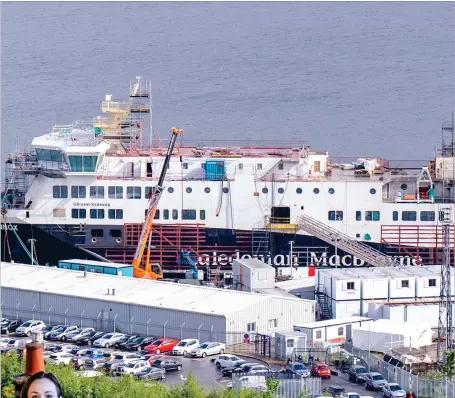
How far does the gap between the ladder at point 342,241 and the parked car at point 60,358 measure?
7.70 meters

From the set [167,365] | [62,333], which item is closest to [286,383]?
[167,365]

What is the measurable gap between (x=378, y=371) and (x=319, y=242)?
7.94 metres

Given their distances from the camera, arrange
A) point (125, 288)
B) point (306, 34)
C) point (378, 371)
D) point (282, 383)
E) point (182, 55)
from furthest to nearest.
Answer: point (306, 34) < point (182, 55) < point (125, 288) < point (378, 371) < point (282, 383)

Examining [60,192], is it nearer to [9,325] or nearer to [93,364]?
[9,325]

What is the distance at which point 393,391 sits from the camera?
17.2 metres

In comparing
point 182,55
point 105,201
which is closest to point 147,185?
point 105,201

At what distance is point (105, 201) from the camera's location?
26375mm

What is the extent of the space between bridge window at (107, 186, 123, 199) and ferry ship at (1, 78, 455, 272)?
21mm

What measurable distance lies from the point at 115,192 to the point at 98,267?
225cm

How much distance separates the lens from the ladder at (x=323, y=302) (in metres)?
22.6

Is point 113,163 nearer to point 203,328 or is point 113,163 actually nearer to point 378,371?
point 203,328

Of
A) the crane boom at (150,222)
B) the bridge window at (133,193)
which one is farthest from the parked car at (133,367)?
the bridge window at (133,193)

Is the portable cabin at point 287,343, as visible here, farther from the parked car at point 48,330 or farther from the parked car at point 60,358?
the parked car at point 48,330

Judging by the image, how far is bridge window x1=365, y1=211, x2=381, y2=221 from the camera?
86.7ft
